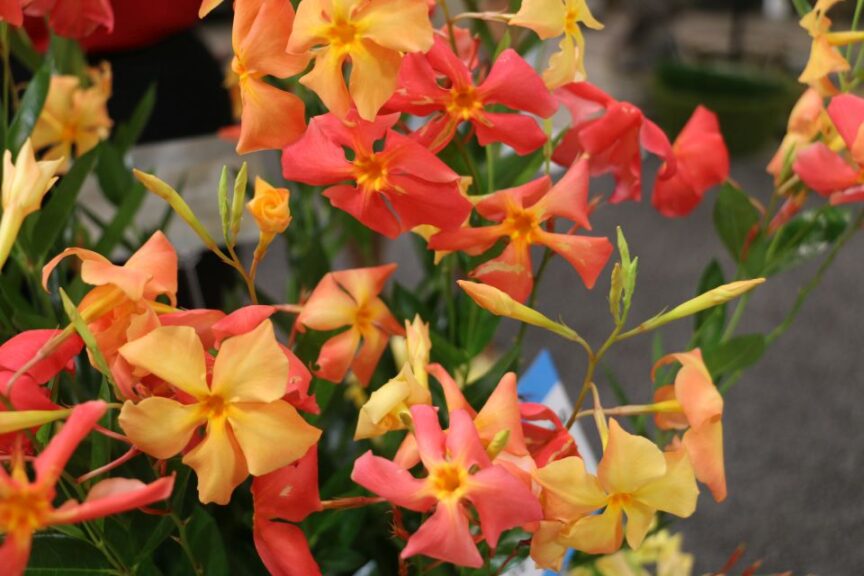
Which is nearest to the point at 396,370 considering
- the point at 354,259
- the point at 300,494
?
the point at 300,494

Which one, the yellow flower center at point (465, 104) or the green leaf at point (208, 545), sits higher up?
the yellow flower center at point (465, 104)

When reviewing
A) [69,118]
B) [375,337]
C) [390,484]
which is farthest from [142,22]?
[390,484]

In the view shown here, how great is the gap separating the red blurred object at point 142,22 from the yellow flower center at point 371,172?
20.9 inches

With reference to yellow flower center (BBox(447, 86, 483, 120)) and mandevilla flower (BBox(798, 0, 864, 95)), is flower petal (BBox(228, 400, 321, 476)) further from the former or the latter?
mandevilla flower (BBox(798, 0, 864, 95))

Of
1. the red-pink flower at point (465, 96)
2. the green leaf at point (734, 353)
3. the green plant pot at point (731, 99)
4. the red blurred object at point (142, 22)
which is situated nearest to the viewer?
the red-pink flower at point (465, 96)

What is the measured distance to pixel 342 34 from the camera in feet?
1.01

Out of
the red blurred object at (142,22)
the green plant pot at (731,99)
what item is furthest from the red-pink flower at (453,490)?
the green plant pot at (731,99)

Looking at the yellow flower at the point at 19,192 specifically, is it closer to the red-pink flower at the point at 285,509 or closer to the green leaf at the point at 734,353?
the red-pink flower at the point at 285,509

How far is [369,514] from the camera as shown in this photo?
487 mm

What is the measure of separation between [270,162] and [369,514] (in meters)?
0.44

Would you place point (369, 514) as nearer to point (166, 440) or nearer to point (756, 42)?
point (166, 440)

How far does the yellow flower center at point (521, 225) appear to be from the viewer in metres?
0.36

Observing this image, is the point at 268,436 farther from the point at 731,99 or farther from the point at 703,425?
the point at 731,99

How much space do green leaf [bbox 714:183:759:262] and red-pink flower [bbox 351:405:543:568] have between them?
24cm
